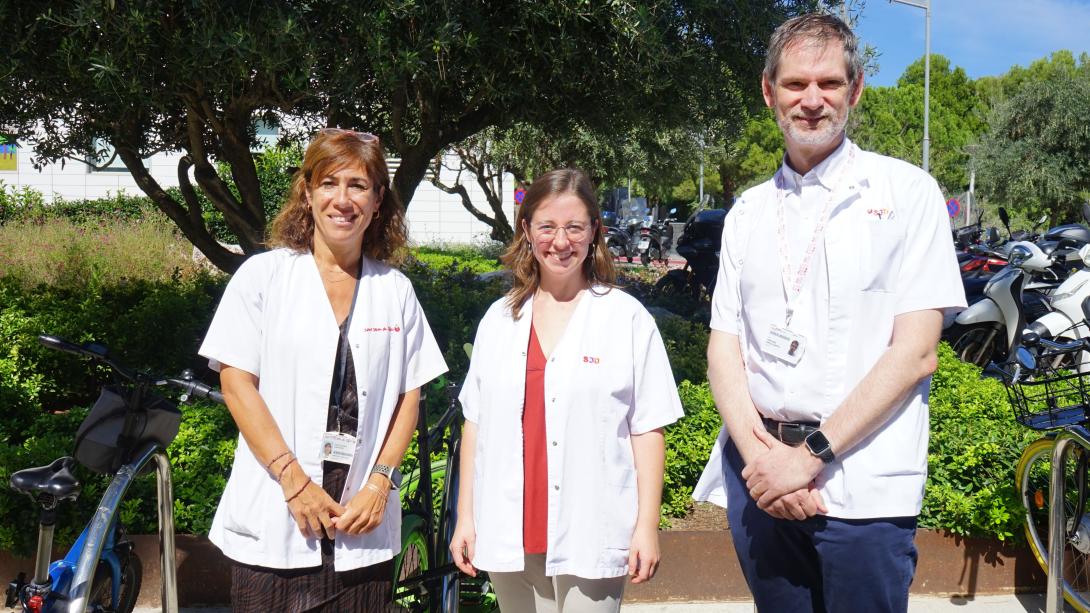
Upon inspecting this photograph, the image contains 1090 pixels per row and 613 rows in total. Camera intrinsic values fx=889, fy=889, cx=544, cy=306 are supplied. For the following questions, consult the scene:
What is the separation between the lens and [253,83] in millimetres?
5949

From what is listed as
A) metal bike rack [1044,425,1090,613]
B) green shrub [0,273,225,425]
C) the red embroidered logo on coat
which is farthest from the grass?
metal bike rack [1044,425,1090,613]

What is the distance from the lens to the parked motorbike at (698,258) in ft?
41.5

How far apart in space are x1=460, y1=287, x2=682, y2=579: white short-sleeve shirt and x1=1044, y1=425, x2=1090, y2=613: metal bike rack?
2130 mm

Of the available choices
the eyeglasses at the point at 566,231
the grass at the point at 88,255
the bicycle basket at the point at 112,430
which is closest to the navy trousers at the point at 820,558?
the eyeglasses at the point at 566,231

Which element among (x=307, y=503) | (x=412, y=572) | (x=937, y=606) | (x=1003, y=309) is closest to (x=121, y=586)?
(x=412, y=572)

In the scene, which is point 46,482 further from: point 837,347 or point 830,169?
point 830,169

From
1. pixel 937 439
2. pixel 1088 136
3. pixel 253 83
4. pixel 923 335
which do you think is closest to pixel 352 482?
pixel 923 335

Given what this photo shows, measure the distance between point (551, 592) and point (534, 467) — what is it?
0.37m

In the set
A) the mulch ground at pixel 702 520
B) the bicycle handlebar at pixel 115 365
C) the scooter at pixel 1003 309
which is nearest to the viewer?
the bicycle handlebar at pixel 115 365

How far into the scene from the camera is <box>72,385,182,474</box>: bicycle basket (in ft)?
9.45

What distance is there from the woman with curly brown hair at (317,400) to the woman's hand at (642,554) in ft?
2.24

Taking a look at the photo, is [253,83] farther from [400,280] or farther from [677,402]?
[677,402]

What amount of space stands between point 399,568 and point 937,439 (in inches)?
119

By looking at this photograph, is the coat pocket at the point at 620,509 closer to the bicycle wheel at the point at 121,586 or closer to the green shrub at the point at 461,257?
the bicycle wheel at the point at 121,586
